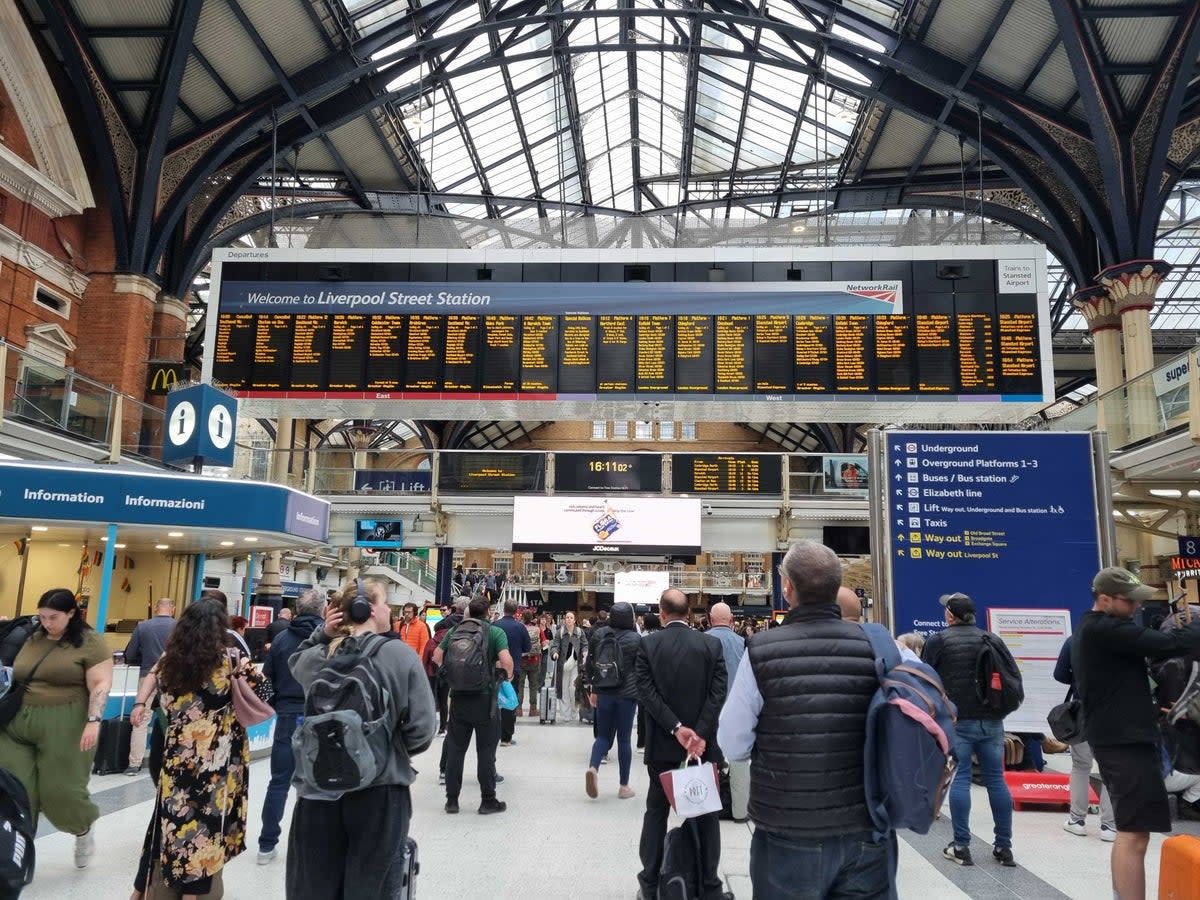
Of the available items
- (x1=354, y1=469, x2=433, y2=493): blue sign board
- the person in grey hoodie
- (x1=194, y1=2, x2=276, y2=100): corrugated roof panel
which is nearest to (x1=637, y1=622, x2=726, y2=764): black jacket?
the person in grey hoodie

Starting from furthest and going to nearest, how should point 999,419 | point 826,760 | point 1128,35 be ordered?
point 1128,35, point 999,419, point 826,760

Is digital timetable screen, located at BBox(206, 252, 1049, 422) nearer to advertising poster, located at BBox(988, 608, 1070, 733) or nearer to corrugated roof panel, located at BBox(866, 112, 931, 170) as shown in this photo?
advertising poster, located at BBox(988, 608, 1070, 733)

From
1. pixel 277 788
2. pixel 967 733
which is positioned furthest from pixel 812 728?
pixel 277 788

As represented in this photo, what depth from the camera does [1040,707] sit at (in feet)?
24.4

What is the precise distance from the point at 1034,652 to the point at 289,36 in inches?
587

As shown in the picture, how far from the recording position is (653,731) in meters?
4.66

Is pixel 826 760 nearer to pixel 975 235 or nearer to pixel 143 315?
pixel 975 235

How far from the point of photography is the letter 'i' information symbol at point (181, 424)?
11508mm

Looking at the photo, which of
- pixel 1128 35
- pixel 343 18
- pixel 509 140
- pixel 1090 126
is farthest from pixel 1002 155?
pixel 343 18

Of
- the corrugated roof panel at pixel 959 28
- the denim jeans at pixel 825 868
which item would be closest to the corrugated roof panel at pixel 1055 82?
the corrugated roof panel at pixel 959 28

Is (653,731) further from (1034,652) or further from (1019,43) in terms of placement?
(1019,43)

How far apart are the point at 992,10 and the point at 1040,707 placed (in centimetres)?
1126

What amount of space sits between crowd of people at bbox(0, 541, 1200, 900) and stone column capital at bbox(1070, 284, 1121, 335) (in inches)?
499

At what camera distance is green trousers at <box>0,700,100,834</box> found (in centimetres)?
441
